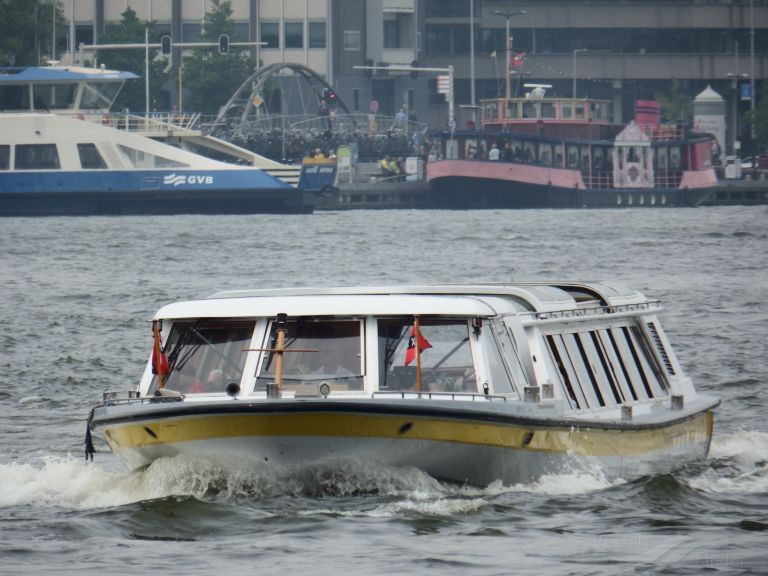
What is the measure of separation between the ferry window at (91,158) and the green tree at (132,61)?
26542mm

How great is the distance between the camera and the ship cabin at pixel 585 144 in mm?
102250

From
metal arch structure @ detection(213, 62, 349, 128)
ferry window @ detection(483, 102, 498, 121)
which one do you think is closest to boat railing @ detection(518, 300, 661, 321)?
metal arch structure @ detection(213, 62, 349, 128)

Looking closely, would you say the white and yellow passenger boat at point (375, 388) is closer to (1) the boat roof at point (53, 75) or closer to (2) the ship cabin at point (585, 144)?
(1) the boat roof at point (53, 75)

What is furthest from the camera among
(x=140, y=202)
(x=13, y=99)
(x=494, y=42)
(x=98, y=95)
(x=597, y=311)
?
(x=494, y=42)

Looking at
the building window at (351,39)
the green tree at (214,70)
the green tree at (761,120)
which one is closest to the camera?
the green tree at (214,70)

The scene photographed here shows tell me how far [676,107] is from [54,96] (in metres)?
50.8

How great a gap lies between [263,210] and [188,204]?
3.62 meters

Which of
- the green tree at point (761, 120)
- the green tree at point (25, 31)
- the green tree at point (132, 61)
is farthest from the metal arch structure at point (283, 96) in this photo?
the green tree at point (761, 120)

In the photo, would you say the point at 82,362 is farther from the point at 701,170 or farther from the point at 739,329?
the point at 701,170

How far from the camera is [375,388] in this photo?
47.8ft

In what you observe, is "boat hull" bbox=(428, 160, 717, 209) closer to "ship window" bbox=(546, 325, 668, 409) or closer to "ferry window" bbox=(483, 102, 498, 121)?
"ferry window" bbox=(483, 102, 498, 121)

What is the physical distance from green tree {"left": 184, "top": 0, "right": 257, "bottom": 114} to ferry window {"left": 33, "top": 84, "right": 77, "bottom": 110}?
24803 mm

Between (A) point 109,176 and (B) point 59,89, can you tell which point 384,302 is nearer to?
(A) point 109,176

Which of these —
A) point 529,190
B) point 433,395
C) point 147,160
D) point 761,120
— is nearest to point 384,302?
point 433,395
